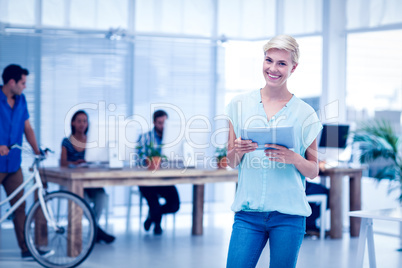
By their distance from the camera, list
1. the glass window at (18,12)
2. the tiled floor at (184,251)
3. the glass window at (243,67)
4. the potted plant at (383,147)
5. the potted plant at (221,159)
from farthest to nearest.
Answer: the glass window at (243,67), the glass window at (18,12), the potted plant at (383,147), the potted plant at (221,159), the tiled floor at (184,251)

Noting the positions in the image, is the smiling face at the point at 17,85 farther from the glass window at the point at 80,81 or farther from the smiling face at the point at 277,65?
the smiling face at the point at 277,65

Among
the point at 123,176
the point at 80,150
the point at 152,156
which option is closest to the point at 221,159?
the point at 152,156

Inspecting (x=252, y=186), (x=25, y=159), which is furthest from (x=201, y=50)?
(x=252, y=186)

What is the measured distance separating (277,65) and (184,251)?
3.34m

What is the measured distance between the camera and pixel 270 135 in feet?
6.51

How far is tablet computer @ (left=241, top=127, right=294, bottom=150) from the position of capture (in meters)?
1.98

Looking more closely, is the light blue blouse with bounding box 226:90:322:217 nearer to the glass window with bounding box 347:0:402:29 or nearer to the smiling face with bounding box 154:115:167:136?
the smiling face with bounding box 154:115:167:136

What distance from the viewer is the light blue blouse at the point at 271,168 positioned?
6.55 feet

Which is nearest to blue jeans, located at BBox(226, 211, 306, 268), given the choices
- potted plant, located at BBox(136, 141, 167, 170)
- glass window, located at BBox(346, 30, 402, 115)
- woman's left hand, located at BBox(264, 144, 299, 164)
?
woman's left hand, located at BBox(264, 144, 299, 164)

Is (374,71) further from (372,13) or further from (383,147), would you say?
(383,147)

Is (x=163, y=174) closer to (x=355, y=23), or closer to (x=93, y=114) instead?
(x=93, y=114)

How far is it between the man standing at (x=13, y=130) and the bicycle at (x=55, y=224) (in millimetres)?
141

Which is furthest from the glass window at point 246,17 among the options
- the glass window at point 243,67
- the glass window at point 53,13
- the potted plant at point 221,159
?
the potted plant at point 221,159

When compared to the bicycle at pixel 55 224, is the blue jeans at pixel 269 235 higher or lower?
higher
